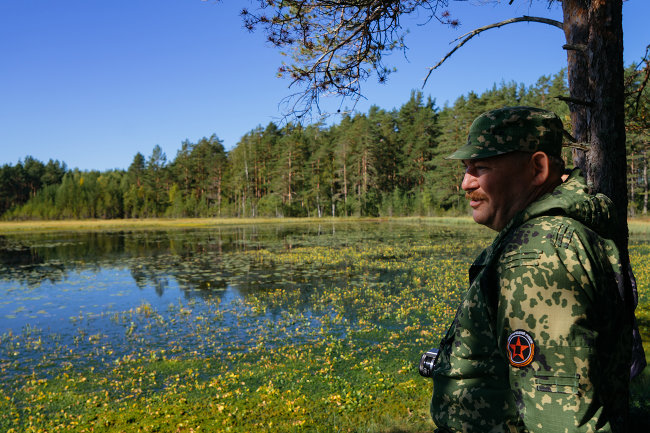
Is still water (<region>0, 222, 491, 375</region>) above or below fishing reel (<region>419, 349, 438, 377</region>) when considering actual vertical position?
below

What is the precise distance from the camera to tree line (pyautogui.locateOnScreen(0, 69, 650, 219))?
62.6 metres

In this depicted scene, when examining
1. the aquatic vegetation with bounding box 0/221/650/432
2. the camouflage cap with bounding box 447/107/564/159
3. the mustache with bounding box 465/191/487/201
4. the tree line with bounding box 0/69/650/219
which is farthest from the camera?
the tree line with bounding box 0/69/650/219

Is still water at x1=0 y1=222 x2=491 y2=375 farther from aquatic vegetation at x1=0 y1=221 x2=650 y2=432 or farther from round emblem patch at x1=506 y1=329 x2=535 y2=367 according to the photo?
round emblem patch at x1=506 y1=329 x2=535 y2=367

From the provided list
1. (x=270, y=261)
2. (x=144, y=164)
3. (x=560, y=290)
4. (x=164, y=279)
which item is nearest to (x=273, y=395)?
(x=560, y=290)

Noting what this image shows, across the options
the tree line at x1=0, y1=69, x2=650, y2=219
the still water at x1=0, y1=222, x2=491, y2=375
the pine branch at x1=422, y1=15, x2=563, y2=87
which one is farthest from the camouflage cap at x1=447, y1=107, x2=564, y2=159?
the tree line at x1=0, y1=69, x2=650, y2=219

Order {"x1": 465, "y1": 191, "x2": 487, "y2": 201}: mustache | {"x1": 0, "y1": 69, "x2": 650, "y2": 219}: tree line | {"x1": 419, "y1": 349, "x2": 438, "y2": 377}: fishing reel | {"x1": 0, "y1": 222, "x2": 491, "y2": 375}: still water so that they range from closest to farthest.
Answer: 1. {"x1": 465, "y1": 191, "x2": 487, "y2": 201}: mustache
2. {"x1": 419, "y1": 349, "x2": 438, "y2": 377}: fishing reel
3. {"x1": 0, "y1": 222, "x2": 491, "y2": 375}: still water
4. {"x1": 0, "y1": 69, "x2": 650, "y2": 219}: tree line

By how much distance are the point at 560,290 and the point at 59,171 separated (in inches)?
4990

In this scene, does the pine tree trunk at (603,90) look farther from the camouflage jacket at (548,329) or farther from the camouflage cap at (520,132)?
the camouflage jacket at (548,329)

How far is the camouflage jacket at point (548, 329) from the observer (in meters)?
1.33

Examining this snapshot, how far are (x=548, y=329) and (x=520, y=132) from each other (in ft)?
2.45

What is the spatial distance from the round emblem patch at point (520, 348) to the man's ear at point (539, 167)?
62cm

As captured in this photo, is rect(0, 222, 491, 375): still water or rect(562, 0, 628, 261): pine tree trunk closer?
rect(562, 0, 628, 261): pine tree trunk

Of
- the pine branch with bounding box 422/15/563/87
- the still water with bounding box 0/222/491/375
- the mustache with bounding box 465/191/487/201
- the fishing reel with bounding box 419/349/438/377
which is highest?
the pine branch with bounding box 422/15/563/87

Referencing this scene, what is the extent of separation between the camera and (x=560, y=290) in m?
1.34
